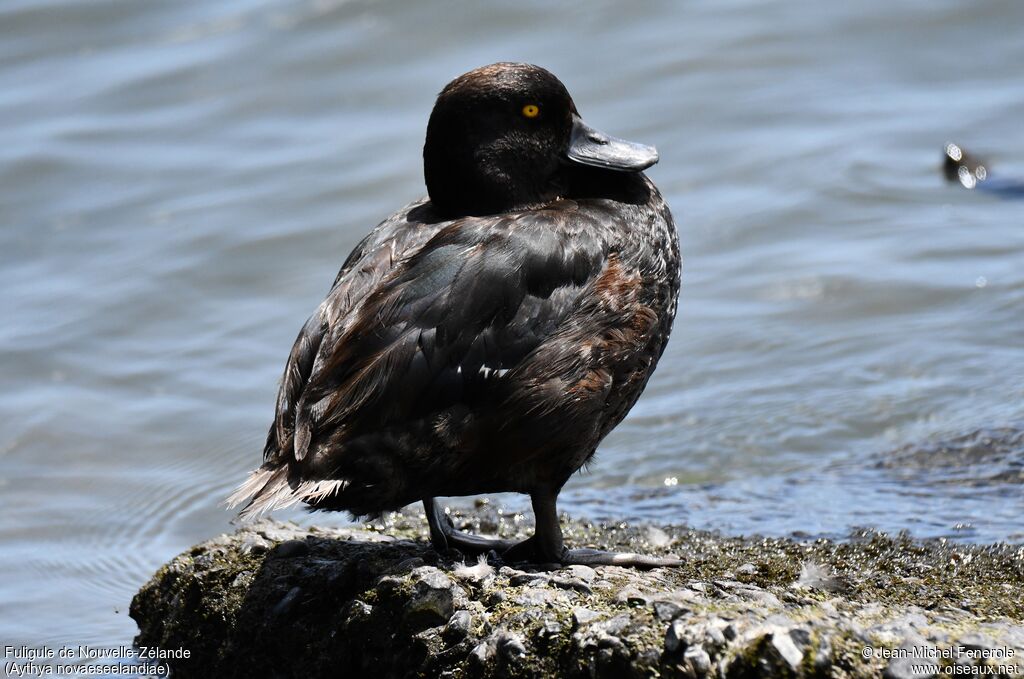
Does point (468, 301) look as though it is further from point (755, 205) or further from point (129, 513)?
point (755, 205)

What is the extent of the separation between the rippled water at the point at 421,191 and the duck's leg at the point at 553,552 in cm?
90

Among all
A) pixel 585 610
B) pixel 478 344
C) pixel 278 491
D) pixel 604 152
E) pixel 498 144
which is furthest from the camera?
pixel 604 152

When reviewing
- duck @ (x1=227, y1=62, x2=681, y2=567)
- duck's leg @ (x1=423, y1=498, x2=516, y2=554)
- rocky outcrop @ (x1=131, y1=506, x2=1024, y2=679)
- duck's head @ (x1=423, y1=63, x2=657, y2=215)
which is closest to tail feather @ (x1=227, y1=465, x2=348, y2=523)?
duck @ (x1=227, y1=62, x2=681, y2=567)

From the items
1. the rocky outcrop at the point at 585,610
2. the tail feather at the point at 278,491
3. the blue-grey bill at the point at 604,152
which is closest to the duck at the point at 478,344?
the tail feather at the point at 278,491

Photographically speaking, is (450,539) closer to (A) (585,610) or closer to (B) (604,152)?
(A) (585,610)

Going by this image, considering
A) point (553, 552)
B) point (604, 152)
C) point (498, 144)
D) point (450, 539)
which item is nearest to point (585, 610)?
point (553, 552)

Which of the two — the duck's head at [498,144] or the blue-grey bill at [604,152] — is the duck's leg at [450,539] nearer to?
the duck's head at [498,144]

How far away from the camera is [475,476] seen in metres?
3.81

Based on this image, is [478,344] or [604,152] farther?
[604,152]

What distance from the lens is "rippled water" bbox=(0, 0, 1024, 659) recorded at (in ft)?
19.6

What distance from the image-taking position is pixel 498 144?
14.6 feet

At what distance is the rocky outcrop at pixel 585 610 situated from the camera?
3.00 m

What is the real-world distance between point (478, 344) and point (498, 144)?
91 cm

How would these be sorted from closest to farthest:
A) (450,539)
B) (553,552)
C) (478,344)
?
(478,344)
(553,552)
(450,539)
